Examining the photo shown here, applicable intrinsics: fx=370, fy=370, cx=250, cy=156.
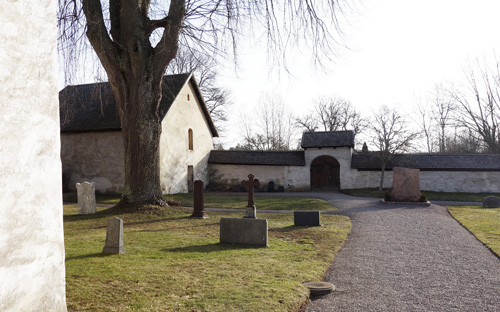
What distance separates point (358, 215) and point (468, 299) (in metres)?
9.81

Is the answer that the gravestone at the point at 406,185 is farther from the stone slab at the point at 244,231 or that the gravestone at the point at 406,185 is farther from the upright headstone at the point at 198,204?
the stone slab at the point at 244,231

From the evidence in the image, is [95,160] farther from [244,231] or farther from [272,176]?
[244,231]

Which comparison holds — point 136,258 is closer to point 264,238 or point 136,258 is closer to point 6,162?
point 264,238

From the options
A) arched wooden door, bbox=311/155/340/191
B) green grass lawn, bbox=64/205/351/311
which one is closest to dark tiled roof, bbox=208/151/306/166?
arched wooden door, bbox=311/155/340/191

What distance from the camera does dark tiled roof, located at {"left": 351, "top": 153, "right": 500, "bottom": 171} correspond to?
25.9 meters

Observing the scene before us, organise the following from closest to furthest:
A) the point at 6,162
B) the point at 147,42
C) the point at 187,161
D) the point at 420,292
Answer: the point at 6,162 < the point at 420,292 < the point at 147,42 < the point at 187,161

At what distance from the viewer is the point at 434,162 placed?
26.9 m

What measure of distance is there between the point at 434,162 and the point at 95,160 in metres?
23.2

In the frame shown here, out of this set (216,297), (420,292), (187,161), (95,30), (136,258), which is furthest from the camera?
(187,161)

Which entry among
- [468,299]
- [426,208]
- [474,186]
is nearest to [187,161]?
[426,208]

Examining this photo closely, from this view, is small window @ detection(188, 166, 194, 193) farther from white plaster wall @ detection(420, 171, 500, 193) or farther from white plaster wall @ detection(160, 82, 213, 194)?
white plaster wall @ detection(420, 171, 500, 193)

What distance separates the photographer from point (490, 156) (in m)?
26.5

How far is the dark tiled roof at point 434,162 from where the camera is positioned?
1020 inches

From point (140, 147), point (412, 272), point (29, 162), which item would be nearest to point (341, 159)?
point (140, 147)
